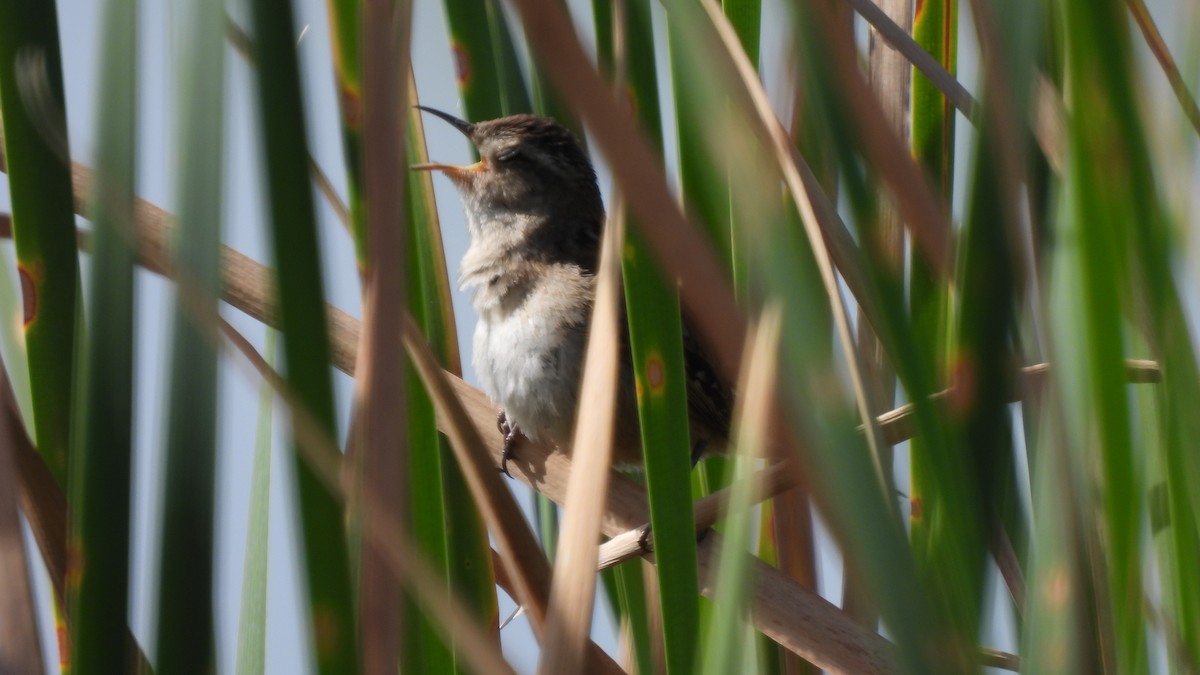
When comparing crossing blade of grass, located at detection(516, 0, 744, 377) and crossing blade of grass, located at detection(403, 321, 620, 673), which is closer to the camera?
crossing blade of grass, located at detection(516, 0, 744, 377)

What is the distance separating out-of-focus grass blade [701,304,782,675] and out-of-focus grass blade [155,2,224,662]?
40cm

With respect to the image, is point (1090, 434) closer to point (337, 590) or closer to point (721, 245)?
point (337, 590)

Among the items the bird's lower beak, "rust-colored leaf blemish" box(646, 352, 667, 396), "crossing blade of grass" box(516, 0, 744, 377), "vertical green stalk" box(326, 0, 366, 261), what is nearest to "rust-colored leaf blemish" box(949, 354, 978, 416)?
"crossing blade of grass" box(516, 0, 744, 377)

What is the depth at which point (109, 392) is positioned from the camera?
3.06 ft

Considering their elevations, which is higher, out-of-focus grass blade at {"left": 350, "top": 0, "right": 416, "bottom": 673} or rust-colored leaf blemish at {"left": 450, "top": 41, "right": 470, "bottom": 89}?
rust-colored leaf blemish at {"left": 450, "top": 41, "right": 470, "bottom": 89}

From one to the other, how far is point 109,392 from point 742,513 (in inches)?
20.9

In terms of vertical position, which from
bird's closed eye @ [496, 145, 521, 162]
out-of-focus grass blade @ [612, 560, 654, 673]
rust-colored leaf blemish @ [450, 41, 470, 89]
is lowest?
out-of-focus grass blade @ [612, 560, 654, 673]

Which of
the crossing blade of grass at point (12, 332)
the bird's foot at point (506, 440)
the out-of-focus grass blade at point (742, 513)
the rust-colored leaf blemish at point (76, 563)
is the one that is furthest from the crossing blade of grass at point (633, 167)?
the bird's foot at point (506, 440)

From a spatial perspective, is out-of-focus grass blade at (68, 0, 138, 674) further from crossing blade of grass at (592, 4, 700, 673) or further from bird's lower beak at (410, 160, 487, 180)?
bird's lower beak at (410, 160, 487, 180)

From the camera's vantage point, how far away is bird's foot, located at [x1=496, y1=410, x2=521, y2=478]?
2.46 m

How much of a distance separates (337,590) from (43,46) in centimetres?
62

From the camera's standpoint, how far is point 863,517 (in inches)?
34.0

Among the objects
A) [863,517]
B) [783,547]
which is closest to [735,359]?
[863,517]

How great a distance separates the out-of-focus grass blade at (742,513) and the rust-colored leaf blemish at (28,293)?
28.0 inches
